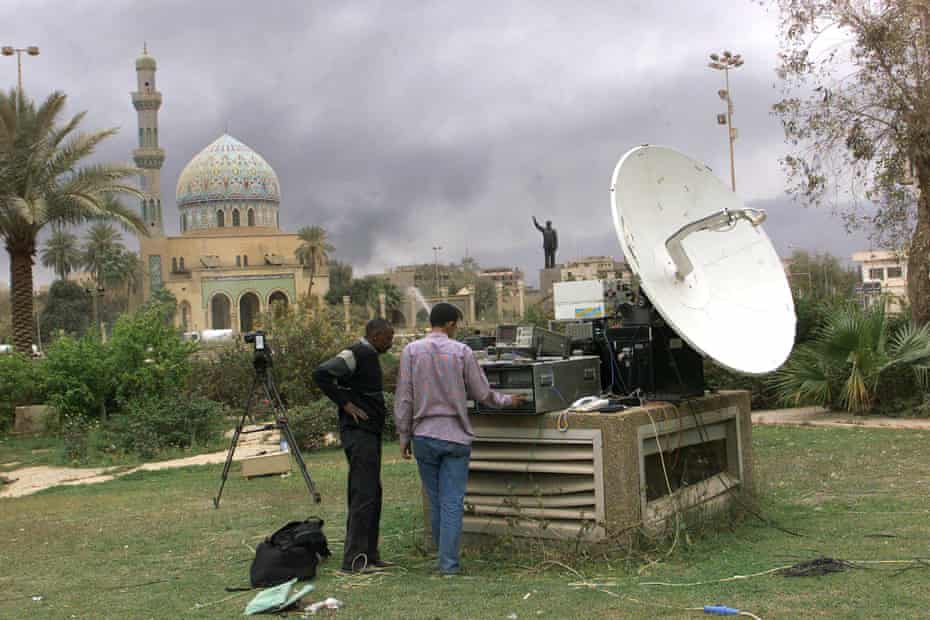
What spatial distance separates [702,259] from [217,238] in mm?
88526

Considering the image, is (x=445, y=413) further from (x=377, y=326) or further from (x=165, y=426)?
(x=165, y=426)

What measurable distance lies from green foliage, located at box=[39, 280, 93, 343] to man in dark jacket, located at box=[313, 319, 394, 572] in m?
80.8

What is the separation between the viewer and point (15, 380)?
69.9ft

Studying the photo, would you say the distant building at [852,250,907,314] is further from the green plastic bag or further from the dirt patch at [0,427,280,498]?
the green plastic bag

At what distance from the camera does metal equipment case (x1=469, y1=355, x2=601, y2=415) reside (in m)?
6.66

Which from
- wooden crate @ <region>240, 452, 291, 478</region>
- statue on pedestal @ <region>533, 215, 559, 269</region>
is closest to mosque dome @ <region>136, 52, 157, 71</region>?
statue on pedestal @ <region>533, 215, 559, 269</region>

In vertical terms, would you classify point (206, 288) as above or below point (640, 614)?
above

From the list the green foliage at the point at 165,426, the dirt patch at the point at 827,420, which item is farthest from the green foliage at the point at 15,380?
the dirt patch at the point at 827,420

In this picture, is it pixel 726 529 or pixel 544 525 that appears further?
pixel 726 529

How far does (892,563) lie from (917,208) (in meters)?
15.7

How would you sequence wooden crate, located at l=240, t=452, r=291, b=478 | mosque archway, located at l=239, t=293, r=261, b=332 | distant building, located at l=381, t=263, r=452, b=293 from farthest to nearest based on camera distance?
1. distant building, located at l=381, t=263, r=452, b=293
2. mosque archway, located at l=239, t=293, r=261, b=332
3. wooden crate, located at l=240, t=452, r=291, b=478

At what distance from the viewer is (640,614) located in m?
5.14

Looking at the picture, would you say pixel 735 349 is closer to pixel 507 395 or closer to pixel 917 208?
pixel 507 395

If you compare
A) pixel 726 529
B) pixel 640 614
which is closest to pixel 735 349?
pixel 726 529
